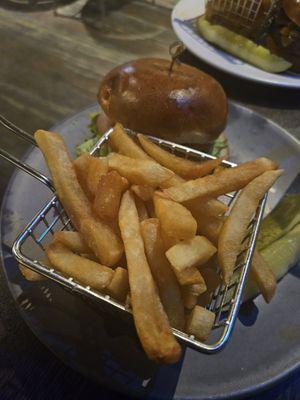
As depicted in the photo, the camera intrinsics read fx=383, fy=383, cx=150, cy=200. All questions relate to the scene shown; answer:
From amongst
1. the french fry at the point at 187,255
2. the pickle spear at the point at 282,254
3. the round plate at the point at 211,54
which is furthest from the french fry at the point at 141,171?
the round plate at the point at 211,54

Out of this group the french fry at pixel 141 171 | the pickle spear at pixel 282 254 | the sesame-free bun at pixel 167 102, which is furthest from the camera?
the sesame-free bun at pixel 167 102

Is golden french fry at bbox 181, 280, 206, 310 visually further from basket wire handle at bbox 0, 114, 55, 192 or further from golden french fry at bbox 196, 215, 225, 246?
basket wire handle at bbox 0, 114, 55, 192

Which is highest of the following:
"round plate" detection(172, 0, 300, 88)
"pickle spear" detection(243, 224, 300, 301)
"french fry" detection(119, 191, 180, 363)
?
"round plate" detection(172, 0, 300, 88)

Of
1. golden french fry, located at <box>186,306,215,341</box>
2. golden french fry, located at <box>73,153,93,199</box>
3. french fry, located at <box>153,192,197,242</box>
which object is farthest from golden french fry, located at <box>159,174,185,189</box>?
golden french fry, located at <box>186,306,215,341</box>

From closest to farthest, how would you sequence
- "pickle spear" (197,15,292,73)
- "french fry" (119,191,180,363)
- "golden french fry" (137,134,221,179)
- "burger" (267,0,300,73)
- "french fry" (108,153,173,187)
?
"french fry" (119,191,180,363), "french fry" (108,153,173,187), "golden french fry" (137,134,221,179), "burger" (267,0,300,73), "pickle spear" (197,15,292,73)

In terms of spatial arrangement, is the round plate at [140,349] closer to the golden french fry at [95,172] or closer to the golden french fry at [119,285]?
the golden french fry at [119,285]

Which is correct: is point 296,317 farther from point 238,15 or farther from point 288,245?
point 238,15

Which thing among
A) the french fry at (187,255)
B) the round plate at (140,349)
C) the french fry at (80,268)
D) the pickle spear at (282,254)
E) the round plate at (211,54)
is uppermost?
the round plate at (211,54)

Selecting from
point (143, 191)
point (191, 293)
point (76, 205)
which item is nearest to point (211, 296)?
point (191, 293)
